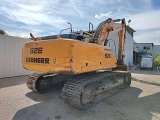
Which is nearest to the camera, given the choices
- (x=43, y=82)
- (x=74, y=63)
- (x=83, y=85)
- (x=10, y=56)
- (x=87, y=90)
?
(x=74, y=63)

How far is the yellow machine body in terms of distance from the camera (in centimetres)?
447

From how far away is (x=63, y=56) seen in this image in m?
4.54

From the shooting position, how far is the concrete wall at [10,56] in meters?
10.1

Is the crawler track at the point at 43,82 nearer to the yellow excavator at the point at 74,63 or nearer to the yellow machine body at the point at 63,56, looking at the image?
the yellow excavator at the point at 74,63

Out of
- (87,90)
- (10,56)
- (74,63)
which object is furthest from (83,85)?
(10,56)

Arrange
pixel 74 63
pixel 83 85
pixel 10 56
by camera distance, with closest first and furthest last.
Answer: pixel 74 63
pixel 83 85
pixel 10 56

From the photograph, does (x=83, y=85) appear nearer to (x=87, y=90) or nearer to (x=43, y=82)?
(x=87, y=90)

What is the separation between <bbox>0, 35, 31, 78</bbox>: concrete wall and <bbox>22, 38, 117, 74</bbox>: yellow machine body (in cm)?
520

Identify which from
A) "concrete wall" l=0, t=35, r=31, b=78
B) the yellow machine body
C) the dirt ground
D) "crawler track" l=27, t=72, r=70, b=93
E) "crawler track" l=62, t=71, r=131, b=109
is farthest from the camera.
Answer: "concrete wall" l=0, t=35, r=31, b=78

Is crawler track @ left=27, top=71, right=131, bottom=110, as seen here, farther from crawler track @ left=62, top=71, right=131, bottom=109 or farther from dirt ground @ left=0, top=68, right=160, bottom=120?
dirt ground @ left=0, top=68, right=160, bottom=120


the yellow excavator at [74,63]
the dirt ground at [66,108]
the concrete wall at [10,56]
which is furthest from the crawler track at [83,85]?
the concrete wall at [10,56]

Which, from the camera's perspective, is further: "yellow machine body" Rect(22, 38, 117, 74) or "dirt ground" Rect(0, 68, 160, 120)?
"dirt ground" Rect(0, 68, 160, 120)

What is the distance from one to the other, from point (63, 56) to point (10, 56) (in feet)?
23.1

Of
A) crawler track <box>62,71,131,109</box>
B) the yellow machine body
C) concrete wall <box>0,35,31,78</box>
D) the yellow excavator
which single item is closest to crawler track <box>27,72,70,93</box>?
the yellow excavator
